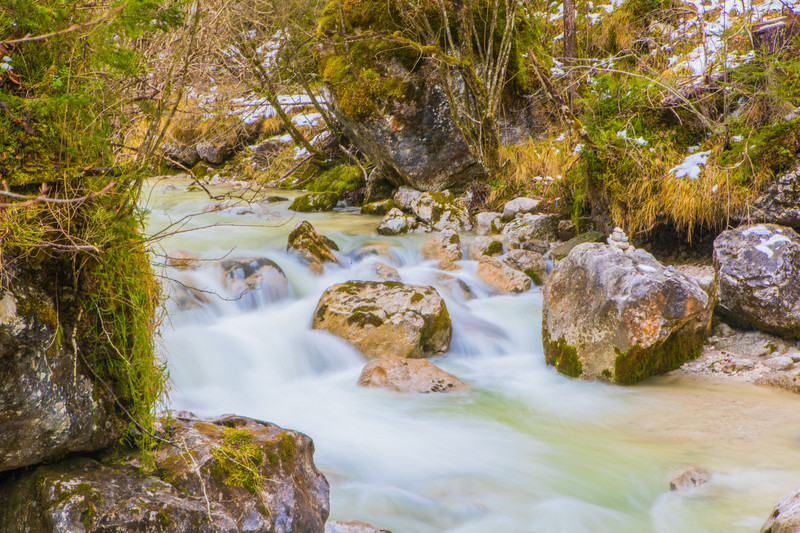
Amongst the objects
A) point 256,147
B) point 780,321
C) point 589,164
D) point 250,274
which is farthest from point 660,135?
point 256,147

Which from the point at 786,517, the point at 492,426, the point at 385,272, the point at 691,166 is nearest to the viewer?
the point at 786,517

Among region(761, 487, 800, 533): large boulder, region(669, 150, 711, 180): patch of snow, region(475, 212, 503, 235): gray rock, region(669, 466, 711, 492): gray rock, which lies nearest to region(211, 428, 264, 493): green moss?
region(761, 487, 800, 533): large boulder

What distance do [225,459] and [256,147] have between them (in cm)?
1365

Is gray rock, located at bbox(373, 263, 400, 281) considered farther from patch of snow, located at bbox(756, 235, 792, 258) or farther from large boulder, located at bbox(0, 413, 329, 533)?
large boulder, located at bbox(0, 413, 329, 533)

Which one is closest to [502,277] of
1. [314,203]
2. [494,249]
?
[494,249]

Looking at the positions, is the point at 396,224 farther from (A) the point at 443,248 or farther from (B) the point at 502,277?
(B) the point at 502,277

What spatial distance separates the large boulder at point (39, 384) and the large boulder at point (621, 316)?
407 centimetres

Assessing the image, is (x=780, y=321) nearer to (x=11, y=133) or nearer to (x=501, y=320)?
(x=501, y=320)

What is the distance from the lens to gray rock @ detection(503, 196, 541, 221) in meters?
8.84

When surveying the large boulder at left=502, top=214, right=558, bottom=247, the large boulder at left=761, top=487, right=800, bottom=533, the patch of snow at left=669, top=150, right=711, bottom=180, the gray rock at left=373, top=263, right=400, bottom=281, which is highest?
the patch of snow at left=669, top=150, right=711, bottom=180

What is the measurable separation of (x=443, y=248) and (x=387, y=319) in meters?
2.83

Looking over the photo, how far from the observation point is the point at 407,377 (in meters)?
4.86

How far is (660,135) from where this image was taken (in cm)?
682

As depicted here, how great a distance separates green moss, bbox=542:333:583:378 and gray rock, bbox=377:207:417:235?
407 centimetres
